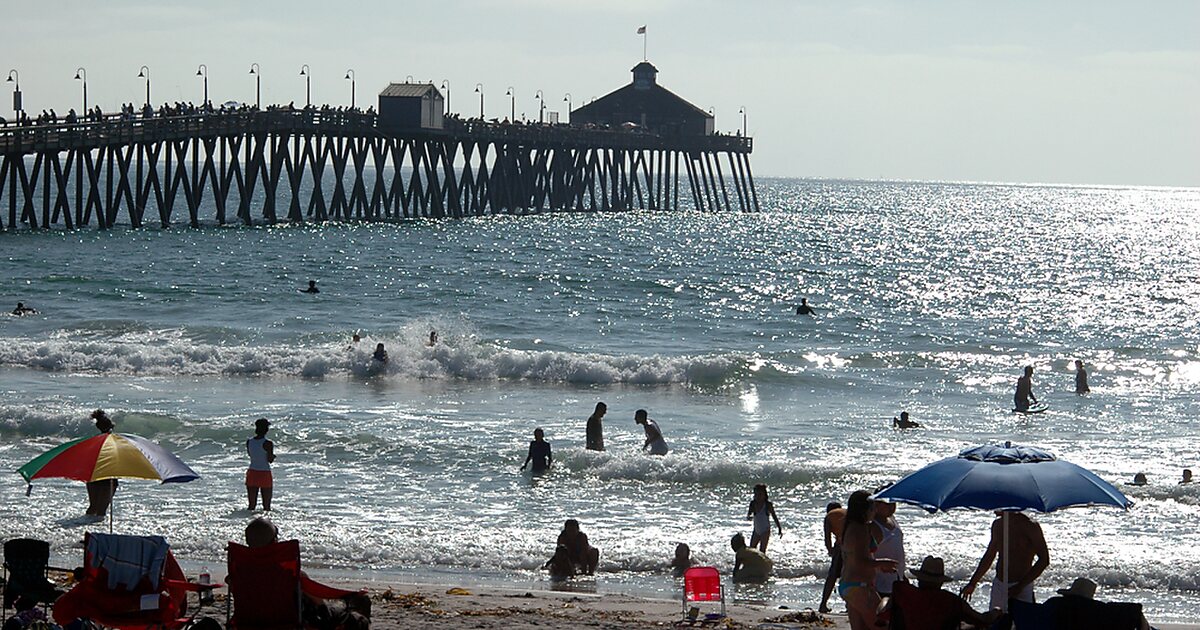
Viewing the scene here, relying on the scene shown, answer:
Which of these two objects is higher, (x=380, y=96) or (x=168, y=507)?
(x=380, y=96)

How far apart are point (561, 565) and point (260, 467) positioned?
331cm

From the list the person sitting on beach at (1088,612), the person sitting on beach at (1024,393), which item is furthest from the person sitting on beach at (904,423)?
the person sitting on beach at (1088,612)

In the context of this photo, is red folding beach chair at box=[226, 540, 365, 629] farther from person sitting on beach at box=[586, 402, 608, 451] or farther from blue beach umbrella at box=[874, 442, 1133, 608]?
person sitting on beach at box=[586, 402, 608, 451]

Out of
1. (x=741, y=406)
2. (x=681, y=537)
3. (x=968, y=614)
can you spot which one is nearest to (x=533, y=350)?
(x=741, y=406)

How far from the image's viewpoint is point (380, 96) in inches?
2178

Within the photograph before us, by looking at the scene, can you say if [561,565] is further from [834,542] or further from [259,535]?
[259,535]

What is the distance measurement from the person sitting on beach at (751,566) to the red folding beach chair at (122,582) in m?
4.77

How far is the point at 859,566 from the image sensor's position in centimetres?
877

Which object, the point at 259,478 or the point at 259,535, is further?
the point at 259,478

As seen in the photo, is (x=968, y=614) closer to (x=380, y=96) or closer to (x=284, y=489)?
(x=284, y=489)

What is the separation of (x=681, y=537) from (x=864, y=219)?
87964 mm

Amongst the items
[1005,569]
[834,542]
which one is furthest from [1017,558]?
[834,542]

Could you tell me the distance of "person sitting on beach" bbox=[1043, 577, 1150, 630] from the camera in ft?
24.2

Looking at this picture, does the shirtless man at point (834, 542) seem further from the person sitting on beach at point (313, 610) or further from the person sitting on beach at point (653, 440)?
the person sitting on beach at point (653, 440)
